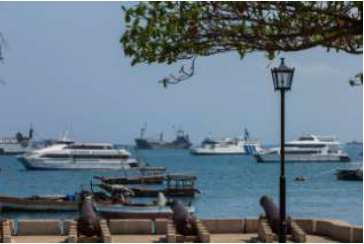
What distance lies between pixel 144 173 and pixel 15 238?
75.6m

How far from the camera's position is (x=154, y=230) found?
2008 centimetres

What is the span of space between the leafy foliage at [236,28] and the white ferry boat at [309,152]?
12805cm

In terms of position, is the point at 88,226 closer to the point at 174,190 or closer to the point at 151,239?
the point at 151,239

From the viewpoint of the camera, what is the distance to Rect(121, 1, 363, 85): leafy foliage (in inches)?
356

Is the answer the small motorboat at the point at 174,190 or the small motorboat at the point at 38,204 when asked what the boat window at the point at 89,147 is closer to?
the small motorboat at the point at 174,190

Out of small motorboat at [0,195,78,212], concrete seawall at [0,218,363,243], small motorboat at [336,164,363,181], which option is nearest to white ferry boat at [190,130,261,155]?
small motorboat at [336,164,363,181]

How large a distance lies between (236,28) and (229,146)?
18128 cm

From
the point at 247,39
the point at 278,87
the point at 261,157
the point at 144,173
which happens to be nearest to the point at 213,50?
the point at 247,39

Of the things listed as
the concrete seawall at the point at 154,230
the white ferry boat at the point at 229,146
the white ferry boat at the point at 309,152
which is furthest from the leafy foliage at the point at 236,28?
the white ferry boat at the point at 229,146

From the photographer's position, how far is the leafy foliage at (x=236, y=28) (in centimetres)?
904

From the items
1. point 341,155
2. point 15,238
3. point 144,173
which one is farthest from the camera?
point 341,155

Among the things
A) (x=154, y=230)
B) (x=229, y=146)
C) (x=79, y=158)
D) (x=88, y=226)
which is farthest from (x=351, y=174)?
(x=229, y=146)

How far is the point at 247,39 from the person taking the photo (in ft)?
30.5

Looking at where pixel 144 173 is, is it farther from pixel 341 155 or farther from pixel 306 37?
pixel 306 37
